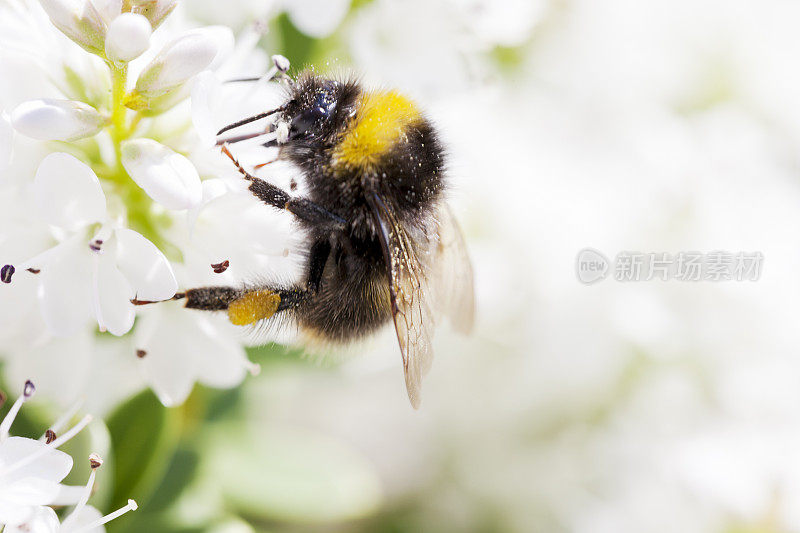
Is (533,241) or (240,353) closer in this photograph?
(240,353)

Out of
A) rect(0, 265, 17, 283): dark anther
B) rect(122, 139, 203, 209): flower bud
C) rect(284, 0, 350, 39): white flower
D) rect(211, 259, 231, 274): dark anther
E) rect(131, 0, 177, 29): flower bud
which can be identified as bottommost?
rect(0, 265, 17, 283): dark anther

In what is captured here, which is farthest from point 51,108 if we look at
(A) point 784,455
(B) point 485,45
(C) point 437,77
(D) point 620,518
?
(A) point 784,455

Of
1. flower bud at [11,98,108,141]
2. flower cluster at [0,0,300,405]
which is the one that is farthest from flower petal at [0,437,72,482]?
flower bud at [11,98,108,141]

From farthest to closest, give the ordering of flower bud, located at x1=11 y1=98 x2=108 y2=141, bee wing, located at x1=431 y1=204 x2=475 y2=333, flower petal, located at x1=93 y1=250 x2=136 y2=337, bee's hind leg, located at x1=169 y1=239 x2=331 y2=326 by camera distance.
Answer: bee wing, located at x1=431 y1=204 x2=475 y2=333
bee's hind leg, located at x1=169 y1=239 x2=331 y2=326
flower petal, located at x1=93 y1=250 x2=136 y2=337
flower bud, located at x1=11 y1=98 x2=108 y2=141

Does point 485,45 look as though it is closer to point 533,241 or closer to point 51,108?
point 533,241

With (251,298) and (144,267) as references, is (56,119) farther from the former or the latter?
(251,298)

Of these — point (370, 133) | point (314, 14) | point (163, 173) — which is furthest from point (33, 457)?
point (314, 14)

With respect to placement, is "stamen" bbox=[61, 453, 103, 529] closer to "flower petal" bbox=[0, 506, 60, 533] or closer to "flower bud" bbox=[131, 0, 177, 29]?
"flower petal" bbox=[0, 506, 60, 533]
